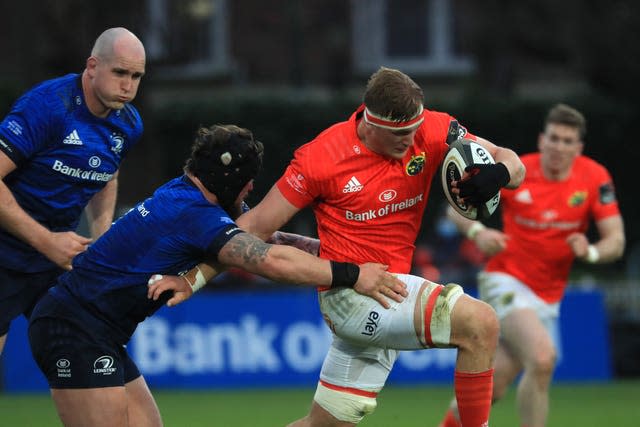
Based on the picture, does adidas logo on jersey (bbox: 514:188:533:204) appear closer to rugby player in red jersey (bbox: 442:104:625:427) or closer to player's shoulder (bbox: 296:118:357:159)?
rugby player in red jersey (bbox: 442:104:625:427)

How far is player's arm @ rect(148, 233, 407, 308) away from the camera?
6039 mm

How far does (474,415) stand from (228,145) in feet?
6.17

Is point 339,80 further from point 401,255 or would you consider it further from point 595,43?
point 401,255

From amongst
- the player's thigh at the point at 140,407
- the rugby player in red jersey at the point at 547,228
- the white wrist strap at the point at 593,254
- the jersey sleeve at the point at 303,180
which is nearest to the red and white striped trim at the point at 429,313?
the jersey sleeve at the point at 303,180

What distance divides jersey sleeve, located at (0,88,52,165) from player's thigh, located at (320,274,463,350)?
74.3 inches

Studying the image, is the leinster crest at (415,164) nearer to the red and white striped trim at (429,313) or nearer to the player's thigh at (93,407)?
the red and white striped trim at (429,313)

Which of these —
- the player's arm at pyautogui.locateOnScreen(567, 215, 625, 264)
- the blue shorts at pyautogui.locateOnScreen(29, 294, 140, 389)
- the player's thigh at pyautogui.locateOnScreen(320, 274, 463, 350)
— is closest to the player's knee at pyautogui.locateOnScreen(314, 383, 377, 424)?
the player's thigh at pyautogui.locateOnScreen(320, 274, 463, 350)

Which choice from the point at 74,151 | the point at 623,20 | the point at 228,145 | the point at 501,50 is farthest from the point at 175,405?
the point at 623,20

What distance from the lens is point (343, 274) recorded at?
6.25m

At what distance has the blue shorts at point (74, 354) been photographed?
6.14m

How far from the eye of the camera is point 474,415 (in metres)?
6.29

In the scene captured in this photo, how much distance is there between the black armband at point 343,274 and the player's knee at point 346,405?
767 millimetres

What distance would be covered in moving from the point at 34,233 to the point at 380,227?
192 centimetres

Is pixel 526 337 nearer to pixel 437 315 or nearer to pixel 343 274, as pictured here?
pixel 437 315
